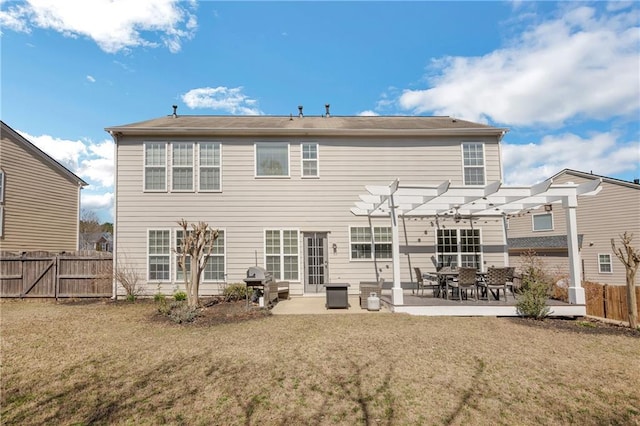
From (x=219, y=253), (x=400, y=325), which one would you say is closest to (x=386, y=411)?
(x=400, y=325)

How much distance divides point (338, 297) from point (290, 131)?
5.78 meters

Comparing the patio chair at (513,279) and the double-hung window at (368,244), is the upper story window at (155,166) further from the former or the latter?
the patio chair at (513,279)

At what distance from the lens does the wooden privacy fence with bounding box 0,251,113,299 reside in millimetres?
11195

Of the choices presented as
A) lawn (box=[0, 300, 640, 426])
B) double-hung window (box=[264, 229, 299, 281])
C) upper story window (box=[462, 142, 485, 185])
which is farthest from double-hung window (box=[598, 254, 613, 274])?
double-hung window (box=[264, 229, 299, 281])

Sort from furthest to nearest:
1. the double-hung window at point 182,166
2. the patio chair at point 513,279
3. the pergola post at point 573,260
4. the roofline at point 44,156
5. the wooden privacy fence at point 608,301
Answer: the roofline at point 44,156 < the double-hung window at point 182,166 < the patio chair at point 513,279 < the pergola post at point 573,260 < the wooden privacy fence at point 608,301

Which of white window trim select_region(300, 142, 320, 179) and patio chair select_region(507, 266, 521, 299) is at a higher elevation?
white window trim select_region(300, 142, 320, 179)

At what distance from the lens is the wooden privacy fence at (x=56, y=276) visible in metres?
11.2

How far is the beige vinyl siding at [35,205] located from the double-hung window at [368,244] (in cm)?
1500

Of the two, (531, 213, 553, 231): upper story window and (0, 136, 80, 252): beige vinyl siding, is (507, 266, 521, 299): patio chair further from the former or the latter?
(0, 136, 80, 252): beige vinyl siding

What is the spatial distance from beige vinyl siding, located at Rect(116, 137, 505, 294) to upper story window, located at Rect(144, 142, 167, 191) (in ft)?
0.72

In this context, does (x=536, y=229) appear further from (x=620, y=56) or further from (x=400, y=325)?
(x=400, y=325)

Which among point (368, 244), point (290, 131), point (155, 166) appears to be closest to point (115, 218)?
point (155, 166)

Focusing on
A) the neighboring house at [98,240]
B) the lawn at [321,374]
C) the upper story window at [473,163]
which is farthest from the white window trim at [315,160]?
the neighboring house at [98,240]

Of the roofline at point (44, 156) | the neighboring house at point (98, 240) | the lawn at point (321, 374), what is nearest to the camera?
the lawn at point (321, 374)
